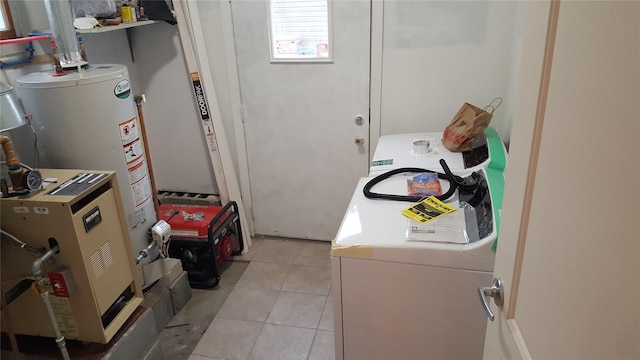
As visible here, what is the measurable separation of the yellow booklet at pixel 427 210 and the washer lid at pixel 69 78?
142cm

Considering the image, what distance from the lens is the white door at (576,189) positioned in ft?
1.85

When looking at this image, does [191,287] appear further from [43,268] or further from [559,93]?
[559,93]

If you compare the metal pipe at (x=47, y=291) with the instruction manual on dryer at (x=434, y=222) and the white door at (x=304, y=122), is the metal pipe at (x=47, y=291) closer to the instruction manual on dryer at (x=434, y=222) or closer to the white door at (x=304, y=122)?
the instruction manual on dryer at (x=434, y=222)

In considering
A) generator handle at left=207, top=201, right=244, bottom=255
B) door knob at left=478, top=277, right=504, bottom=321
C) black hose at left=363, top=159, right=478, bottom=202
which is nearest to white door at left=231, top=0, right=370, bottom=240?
generator handle at left=207, top=201, right=244, bottom=255

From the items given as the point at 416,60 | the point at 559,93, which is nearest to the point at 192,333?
the point at 416,60

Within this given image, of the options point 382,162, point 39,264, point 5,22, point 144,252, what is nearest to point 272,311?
point 144,252

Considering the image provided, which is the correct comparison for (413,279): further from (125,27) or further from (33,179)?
(125,27)

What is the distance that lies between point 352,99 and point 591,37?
A: 83.6 inches

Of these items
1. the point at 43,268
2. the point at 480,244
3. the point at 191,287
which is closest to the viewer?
the point at 480,244

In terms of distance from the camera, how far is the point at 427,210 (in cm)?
169

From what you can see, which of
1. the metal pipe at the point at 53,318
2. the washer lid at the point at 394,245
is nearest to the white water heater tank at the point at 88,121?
the metal pipe at the point at 53,318

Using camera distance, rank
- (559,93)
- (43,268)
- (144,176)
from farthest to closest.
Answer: (144,176)
(43,268)
(559,93)

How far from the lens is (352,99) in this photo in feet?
8.96

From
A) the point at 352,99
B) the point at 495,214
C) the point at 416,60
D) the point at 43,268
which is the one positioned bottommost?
the point at 43,268
